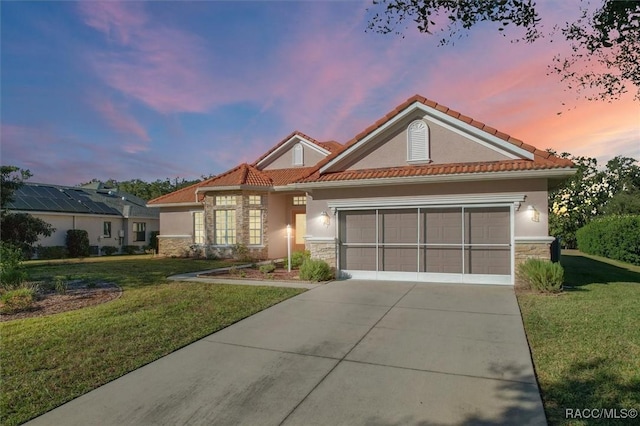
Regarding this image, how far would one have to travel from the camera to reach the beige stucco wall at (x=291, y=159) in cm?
2178

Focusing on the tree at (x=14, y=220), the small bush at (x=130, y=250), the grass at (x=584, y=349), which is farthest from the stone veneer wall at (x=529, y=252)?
the small bush at (x=130, y=250)

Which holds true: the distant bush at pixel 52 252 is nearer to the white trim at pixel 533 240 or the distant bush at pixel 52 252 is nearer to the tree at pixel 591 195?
the white trim at pixel 533 240

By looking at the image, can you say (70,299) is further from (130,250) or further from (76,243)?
(130,250)

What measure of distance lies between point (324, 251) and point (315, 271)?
1.04 meters

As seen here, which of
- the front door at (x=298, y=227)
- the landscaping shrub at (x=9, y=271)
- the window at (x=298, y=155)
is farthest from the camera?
the window at (x=298, y=155)

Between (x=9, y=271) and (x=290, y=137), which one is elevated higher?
(x=290, y=137)

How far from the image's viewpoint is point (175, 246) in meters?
22.9

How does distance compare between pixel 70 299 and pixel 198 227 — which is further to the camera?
pixel 198 227

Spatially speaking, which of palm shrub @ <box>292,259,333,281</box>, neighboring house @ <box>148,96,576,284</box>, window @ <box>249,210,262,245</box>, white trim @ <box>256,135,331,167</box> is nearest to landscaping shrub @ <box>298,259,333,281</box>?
palm shrub @ <box>292,259,333,281</box>

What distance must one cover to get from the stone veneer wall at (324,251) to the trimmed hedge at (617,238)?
18595mm

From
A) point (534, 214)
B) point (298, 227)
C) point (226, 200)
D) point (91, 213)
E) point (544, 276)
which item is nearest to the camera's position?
point (544, 276)

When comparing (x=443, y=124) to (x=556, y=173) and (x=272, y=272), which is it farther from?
(x=272, y=272)

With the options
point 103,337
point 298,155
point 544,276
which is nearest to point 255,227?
point 298,155

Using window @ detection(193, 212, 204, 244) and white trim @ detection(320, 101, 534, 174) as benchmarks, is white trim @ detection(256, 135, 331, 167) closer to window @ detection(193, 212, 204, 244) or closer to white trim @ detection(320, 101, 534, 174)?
window @ detection(193, 212, 204, 244)
